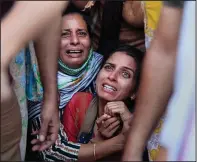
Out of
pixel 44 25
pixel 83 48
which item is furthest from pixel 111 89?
pixel 44 25

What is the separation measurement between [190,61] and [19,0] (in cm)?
50

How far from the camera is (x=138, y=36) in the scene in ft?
5.38

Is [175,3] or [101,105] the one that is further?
[101,105]

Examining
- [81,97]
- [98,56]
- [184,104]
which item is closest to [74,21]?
[98,56]

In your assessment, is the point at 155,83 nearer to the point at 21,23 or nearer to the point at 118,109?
the point at 118,109

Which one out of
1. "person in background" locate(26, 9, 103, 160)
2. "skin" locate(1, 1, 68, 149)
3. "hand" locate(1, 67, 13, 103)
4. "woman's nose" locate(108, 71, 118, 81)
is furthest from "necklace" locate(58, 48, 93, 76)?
"hand" locate(1, 67, 13, 103)

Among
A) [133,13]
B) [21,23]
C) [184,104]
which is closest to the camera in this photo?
[21,23]

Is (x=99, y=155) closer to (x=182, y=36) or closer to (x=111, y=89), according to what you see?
(x=111, y=89)

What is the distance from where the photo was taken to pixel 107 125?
64.4 inches

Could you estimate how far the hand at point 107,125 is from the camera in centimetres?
163

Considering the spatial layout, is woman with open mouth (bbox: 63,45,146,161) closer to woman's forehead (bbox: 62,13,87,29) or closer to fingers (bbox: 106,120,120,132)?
fingers (bbox: 106,120,120,132)

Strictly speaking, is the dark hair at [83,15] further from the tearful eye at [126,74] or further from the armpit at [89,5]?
the tearful eye at [126,74]

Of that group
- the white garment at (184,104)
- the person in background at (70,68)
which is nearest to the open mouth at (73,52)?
the person in background at (70,68)

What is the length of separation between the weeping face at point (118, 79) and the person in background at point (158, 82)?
0.64ft
